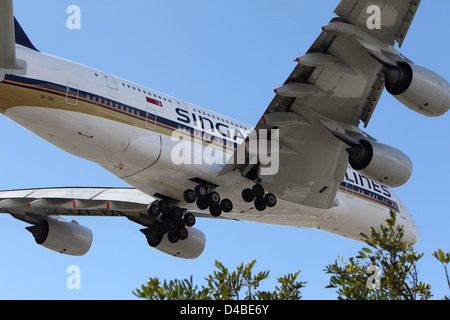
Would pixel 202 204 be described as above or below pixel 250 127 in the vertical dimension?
below

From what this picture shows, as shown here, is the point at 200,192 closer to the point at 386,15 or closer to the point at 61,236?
the point at 386,15

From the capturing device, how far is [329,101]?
15.4 meters

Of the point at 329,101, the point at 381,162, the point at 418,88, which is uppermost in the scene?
the point at 329,101

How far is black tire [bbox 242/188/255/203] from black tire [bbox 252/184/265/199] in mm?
111

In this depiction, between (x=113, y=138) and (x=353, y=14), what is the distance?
6239 millimetres

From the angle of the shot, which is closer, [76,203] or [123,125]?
[123,125]

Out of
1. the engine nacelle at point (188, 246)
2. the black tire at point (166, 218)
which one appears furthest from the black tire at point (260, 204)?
the engine nacelle at point (188, 246)

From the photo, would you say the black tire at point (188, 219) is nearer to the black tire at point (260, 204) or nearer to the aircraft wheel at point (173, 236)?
the aircraft wheel at point (173, 236)

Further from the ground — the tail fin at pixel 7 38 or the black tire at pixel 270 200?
the tail fin at pixel 7 38

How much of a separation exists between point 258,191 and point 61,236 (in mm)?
7742

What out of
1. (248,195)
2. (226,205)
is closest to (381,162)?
(248,195)

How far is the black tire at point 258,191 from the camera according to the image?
16.7 metres

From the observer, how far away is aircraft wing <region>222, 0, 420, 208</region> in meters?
13.7

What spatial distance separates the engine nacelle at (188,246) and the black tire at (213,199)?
14.9 ft
